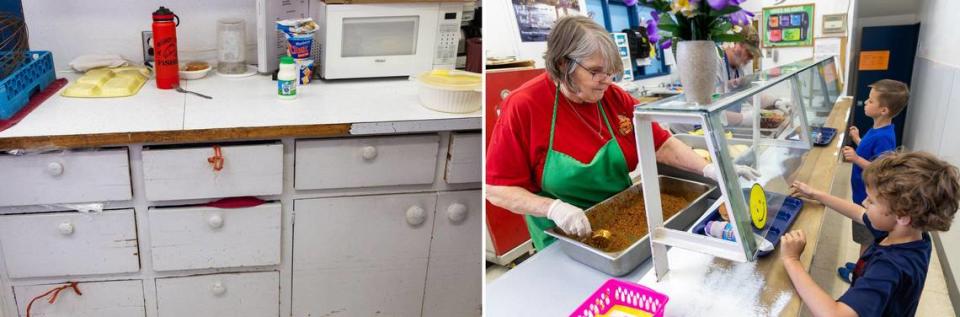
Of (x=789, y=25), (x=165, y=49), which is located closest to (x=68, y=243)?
(x=165, y=49)

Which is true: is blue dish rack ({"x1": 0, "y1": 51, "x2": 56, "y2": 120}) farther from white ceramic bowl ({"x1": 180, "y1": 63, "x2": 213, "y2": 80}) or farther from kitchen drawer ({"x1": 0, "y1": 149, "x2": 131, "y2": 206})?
white ceramic bowl ({"x1": 180, "y1": 63, "x2": 213, "y2": 80})

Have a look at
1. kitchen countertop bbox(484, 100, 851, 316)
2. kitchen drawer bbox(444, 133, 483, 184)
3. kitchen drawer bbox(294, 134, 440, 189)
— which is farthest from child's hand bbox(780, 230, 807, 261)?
kitchen drawer bbox(294, 134, 440, 189)

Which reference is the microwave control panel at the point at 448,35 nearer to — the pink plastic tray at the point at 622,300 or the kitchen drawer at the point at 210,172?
the kitchen drawer at the point at 210,172

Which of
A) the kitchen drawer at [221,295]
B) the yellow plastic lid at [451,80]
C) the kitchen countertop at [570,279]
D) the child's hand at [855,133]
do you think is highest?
the child's hand at [855,133]

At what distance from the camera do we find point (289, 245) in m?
2.35

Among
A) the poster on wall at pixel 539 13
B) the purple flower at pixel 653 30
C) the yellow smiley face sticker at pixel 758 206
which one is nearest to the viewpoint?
the yellow smiley face sticker at pixel 758 206

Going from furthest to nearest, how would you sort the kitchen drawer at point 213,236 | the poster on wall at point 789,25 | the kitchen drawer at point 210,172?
the kitchen drawer at point 213,236, the kitchen drawer at point 210,172, the poster on wall at point 789,25

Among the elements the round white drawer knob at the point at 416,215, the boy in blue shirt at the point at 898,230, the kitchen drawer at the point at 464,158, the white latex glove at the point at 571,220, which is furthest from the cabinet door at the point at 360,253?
the boy in blue shirt at the point at 898,230

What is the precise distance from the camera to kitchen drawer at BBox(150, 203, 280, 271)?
7.21ft

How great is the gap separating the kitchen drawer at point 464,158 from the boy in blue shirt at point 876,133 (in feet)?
3.60

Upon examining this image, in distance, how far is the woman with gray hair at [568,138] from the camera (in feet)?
5.59

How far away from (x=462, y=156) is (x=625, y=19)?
67cm

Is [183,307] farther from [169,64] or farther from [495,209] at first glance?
[495,209]

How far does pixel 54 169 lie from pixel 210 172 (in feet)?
1.27
